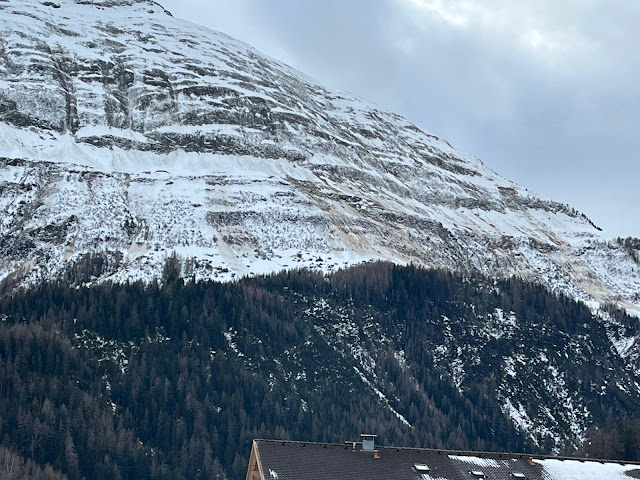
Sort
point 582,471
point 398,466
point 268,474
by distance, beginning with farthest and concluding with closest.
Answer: point 582,471, point 398,466, point 268,474

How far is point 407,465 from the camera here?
107 m

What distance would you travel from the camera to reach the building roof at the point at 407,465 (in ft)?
336

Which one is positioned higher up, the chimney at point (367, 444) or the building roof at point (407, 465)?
the chimney at point (367, 444)

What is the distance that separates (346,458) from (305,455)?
13.1 feet

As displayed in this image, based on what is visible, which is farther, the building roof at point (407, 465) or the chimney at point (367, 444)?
the chimney at point (367, 444)

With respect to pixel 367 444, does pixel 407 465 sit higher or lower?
lower

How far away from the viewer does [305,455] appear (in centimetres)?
10400

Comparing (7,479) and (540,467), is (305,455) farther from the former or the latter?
(7,479)

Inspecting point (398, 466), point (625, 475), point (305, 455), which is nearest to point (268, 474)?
point (305, 455)

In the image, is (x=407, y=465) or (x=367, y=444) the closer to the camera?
(x=407, y=465)

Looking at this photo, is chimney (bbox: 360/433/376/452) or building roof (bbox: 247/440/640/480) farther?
chimney (bbox: 360/433/376/452)

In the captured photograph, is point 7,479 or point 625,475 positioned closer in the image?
point 625,475

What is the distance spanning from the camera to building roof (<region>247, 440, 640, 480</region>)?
102312mm

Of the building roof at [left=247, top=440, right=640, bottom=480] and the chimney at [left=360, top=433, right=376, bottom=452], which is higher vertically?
the chimney at [left=360, top=433, right=376, bottom=452]
